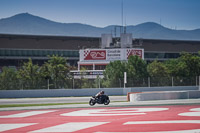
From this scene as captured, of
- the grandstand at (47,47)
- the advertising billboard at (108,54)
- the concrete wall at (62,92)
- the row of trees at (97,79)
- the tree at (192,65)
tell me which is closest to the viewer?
the concrete wall at (62,92)

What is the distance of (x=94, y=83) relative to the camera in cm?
5106

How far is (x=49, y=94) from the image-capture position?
48156 millimetres

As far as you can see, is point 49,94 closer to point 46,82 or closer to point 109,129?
point 46,82

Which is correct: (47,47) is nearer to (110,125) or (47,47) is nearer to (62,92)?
(62,92)

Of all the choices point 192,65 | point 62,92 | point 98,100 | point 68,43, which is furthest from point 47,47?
point 98,100

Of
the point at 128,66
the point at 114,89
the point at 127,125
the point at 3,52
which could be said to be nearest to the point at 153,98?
the point at 114,89

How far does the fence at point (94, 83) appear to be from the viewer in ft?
153

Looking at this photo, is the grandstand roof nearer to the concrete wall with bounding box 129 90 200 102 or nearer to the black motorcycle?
the concrete wall with bounding box 129 90 200 102

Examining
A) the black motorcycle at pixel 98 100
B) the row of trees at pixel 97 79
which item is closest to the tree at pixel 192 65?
the row of trees at pixel 97 79

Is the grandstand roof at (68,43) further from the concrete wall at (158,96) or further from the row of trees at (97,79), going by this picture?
the concrete wall at (158,96)

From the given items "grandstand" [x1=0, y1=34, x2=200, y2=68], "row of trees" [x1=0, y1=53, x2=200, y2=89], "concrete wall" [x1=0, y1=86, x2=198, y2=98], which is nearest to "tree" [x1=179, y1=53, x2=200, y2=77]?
"row of trees" [x1=0, y1=53, x2=200, y2=89]

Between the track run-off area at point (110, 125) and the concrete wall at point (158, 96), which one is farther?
the concrete wall at point (158, 96)

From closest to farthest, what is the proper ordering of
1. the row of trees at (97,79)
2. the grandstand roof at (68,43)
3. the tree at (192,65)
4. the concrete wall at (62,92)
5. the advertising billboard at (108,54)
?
the concrete wall at (62,92) → the row of trees at (97,79) → the tree at (192,65) → the advertising billboard at (108,54) → the grandstand roof at (68,43)

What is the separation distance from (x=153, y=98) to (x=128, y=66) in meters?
24.5
